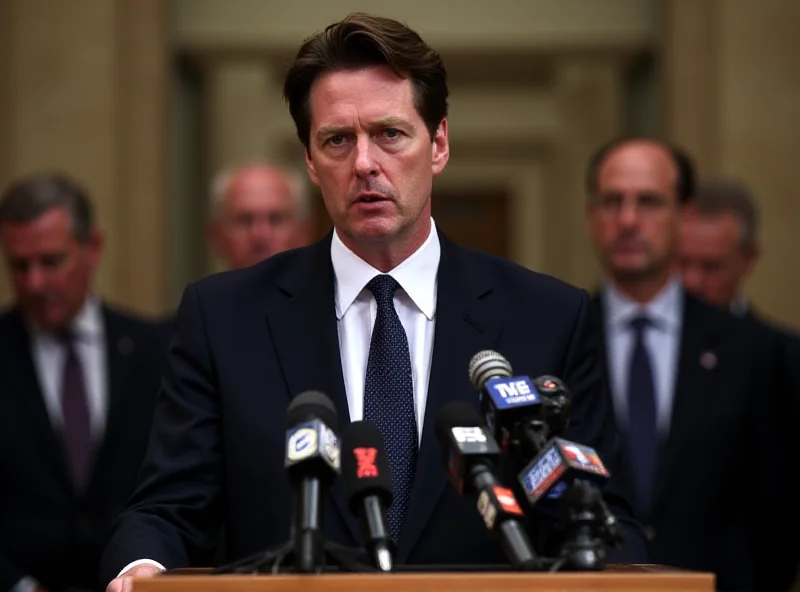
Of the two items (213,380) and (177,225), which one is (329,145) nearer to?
(213,380)

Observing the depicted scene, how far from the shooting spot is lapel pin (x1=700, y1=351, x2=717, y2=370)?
547cm

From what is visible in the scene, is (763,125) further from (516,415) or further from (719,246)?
(516,415)

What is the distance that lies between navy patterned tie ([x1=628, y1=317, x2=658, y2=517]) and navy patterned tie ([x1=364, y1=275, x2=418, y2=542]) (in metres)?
2.06

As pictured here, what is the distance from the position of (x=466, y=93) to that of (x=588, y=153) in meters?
0.83

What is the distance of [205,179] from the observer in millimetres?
9367

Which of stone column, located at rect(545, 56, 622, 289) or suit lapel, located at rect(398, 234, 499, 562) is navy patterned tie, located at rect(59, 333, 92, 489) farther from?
stone column, located at rect(545, 56, 622, 289)

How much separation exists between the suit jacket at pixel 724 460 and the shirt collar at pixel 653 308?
0.12 m

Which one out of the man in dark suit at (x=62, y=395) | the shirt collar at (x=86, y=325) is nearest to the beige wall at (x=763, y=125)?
the man in dark suit at (x=62, y=395)

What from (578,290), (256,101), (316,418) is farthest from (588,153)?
(316,418)

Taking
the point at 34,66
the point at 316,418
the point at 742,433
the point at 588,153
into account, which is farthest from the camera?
the point at 588,153

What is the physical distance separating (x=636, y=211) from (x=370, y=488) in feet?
11.2

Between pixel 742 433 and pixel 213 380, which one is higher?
pixel 213 380

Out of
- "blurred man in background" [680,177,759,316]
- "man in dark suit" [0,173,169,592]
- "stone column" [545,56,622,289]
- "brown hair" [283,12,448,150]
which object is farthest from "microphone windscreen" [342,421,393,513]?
"stone column" [545,56,622,289]

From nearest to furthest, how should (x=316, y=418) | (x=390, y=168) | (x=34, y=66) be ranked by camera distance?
(x=316, y=418)
(x=390, y=168)
(x=34, y=66)
